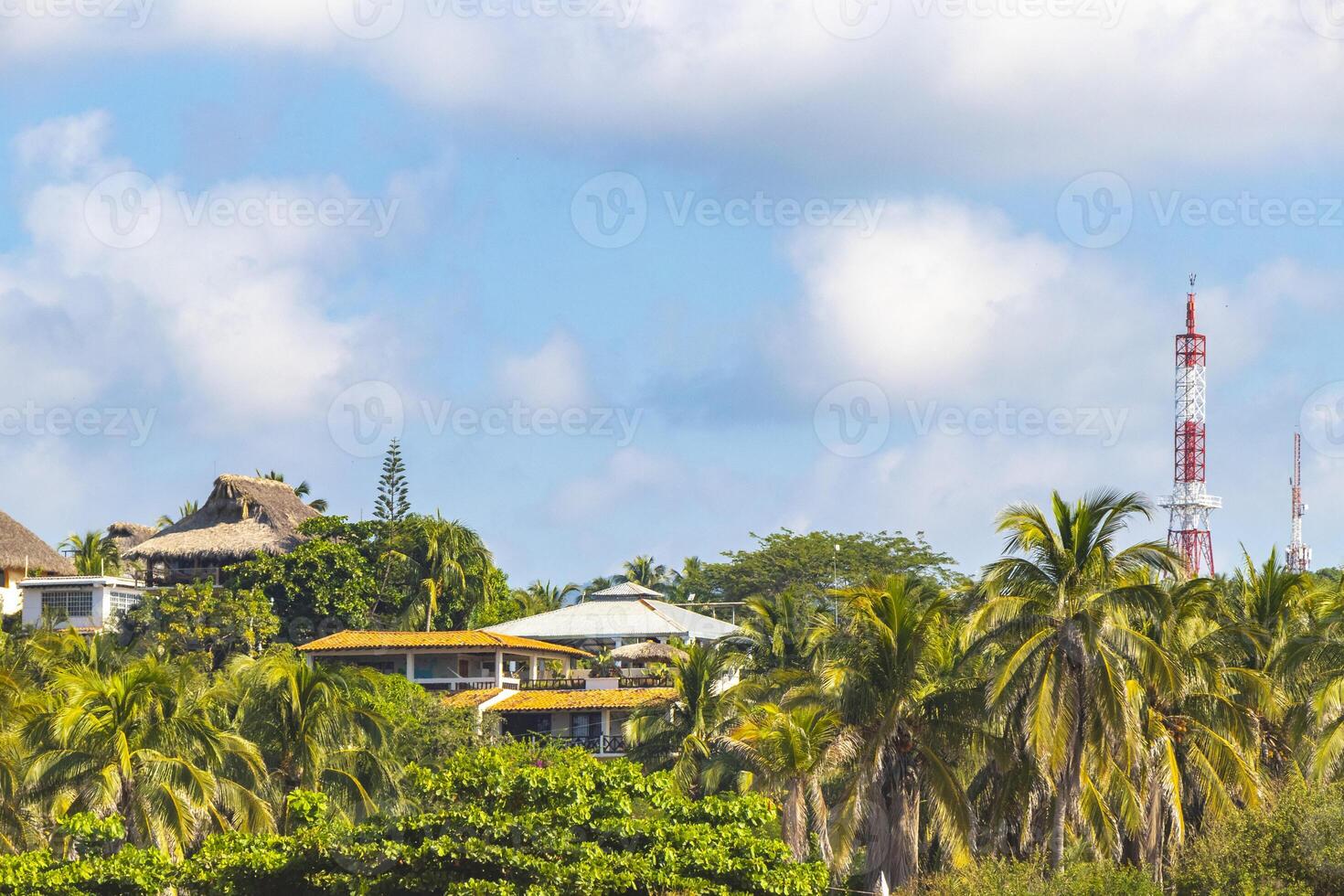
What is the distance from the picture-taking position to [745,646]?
67.8 meters

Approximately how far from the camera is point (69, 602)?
75938 mm

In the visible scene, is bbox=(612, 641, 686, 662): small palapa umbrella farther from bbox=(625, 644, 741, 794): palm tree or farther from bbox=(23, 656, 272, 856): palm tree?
bbox=(23, 656, 272, 856): palm tree

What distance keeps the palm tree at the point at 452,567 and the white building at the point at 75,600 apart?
13973mm

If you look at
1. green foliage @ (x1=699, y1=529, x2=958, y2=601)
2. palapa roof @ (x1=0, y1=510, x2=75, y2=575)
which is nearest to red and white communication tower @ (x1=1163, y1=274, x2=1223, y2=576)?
green foliage @ (x1=699, y1=529, x2=958, y2=601)

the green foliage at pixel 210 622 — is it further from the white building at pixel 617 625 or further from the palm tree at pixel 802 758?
the palm tree at pixel 802 758

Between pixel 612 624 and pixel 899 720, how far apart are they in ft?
123

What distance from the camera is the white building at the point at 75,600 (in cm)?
7519

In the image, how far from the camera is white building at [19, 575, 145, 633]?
75.2 m

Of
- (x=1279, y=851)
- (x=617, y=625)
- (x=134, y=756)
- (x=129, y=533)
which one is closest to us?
(x=1279, y=851)

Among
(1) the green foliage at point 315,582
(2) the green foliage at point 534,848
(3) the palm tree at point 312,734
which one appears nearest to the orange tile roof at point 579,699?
(1) the green foliage at point 315,582

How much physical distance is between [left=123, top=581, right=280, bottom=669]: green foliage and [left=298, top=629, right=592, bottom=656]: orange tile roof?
11.4 feet

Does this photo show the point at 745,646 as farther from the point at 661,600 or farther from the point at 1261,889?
the point at 1261,889

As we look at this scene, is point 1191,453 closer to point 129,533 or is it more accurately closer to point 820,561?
point 820,561

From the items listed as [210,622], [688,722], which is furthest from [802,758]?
[210,622]
